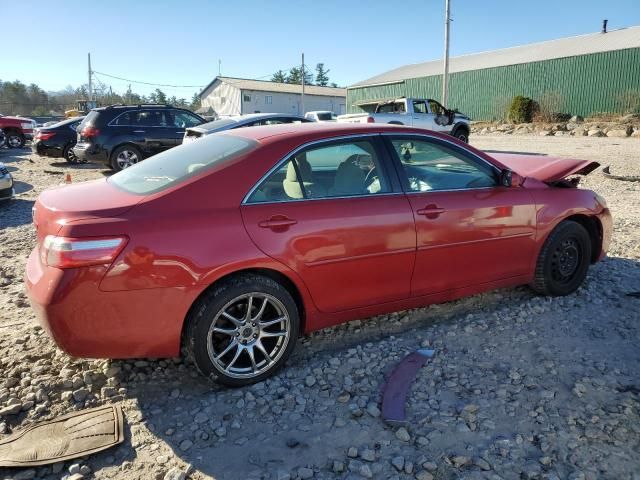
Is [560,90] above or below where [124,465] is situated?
above

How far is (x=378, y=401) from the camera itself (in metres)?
2.99

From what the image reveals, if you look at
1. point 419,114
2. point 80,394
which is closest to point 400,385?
point 80,394

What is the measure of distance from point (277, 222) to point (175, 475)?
147 centimetres

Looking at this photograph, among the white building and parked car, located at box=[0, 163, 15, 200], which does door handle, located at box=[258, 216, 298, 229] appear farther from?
the white building

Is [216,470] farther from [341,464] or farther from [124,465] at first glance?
[341,464]

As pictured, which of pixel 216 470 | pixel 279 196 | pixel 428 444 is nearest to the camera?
pixel 216 470

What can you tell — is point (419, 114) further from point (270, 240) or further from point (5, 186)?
point (270, 240)

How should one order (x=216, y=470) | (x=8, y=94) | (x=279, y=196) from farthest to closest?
(x=8, y=94)
(x=279, y=196)
(x=216, y=470)

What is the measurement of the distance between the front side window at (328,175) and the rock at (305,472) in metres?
1.52

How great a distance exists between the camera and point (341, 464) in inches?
97.3

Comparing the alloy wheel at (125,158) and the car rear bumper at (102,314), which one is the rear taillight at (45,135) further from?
the car rear bumper at (102,314)

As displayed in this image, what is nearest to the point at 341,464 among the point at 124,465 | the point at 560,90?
the point at 124,465

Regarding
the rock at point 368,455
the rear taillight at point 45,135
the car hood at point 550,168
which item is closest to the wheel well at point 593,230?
the car hood at point 550,168

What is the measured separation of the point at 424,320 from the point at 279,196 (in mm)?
1730
